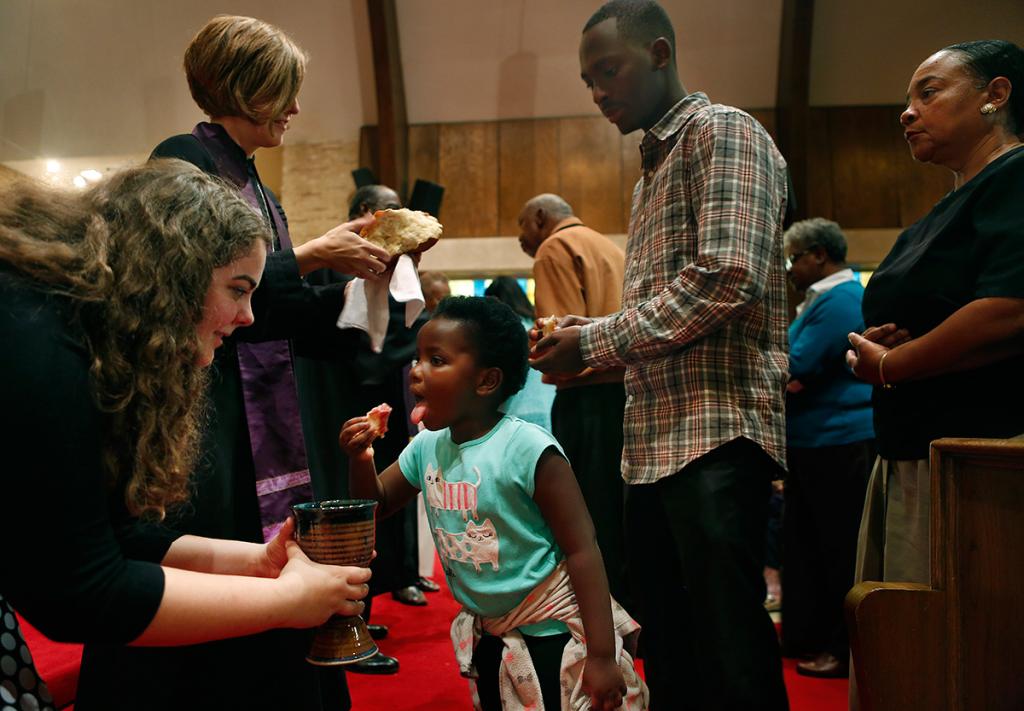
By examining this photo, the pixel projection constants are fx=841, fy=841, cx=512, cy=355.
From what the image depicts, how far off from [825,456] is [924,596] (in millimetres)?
1914

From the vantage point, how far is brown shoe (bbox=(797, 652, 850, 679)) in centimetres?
295

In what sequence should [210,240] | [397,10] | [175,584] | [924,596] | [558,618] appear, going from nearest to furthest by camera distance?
[175,584]
[210,240]
[924,596]
[558,618]
[397,10]

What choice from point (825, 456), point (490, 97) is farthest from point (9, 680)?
point (490, 97)

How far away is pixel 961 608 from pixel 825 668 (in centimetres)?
191

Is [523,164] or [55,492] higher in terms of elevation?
[523,164]

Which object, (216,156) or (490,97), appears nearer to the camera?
(216,156)

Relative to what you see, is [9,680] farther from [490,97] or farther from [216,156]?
[490,97]

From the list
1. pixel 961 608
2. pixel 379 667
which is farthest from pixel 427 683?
pixel 961 608

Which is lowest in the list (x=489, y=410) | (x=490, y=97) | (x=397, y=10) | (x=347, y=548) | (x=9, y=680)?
(x=9, y=680)

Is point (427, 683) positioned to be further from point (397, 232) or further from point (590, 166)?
point (590, 166)

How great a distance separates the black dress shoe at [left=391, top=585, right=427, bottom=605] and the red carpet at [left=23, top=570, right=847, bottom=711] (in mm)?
435

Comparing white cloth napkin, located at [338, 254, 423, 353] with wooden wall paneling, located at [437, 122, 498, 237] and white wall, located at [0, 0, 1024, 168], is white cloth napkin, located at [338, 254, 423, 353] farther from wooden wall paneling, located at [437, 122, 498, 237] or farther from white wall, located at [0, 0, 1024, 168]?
wooden wall paneling, located at [437, 122, 498, 237]

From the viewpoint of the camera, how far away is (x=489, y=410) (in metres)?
1.79

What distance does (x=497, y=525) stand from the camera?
1666 millimetres
